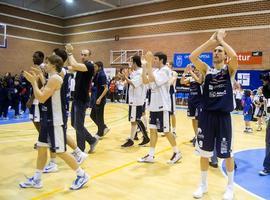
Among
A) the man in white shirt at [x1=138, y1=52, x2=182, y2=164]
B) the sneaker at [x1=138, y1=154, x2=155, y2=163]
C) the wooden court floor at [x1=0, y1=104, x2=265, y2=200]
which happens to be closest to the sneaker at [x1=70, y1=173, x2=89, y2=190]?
the wooden court floor at [x1=0, y1=104, x2=265, y2=200]

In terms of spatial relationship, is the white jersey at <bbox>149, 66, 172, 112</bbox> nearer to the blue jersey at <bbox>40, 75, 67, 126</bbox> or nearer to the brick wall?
the blue jersey at <bbox>40, 75, 67, 126</bbox>

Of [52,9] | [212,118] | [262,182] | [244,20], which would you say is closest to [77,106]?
[212,118]

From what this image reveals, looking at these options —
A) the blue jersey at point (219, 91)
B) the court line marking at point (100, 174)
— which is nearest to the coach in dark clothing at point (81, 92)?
the court line marking at point (100, 174)

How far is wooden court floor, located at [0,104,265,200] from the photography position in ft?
11.9

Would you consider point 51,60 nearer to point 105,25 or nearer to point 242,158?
point 242,158

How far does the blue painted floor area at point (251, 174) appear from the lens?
3.95 metres

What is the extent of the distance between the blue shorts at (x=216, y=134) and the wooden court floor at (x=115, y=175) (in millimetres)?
653

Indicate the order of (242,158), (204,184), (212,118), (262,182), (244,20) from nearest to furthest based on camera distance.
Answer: (212,118), (204,184), (262,182), (242,158), (244,20)

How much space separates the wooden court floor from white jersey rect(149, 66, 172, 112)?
105cm

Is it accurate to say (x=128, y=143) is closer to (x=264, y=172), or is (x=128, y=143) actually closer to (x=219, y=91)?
(x=264, y=172)

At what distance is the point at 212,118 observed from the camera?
11.5 feet

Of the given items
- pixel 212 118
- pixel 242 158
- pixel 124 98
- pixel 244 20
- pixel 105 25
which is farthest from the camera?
pixel 105 25

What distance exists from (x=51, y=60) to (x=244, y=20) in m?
14.5

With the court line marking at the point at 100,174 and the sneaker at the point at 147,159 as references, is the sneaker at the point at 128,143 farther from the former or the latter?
the sneaker at the point at 147,159
